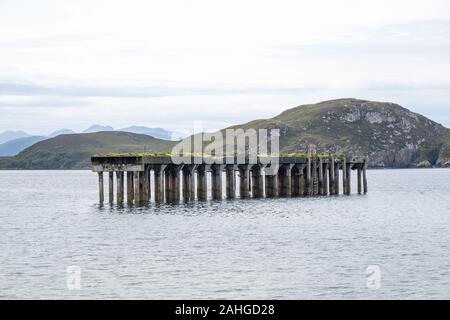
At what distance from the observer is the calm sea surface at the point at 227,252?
40875 millimetres

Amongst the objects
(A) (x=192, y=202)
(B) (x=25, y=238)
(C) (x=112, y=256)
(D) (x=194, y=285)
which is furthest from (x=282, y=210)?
(D) (x=194, y=285)

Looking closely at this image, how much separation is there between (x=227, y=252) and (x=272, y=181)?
4902cm

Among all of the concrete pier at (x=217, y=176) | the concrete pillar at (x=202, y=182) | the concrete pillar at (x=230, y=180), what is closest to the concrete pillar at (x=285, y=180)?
the concrete pier at (x=217, y=176)

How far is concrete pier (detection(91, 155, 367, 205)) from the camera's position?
8381 cm

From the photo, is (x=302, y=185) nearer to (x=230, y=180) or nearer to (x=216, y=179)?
(x=230, y=180)

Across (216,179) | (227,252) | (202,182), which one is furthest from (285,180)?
(227,252)

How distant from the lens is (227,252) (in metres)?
53.2

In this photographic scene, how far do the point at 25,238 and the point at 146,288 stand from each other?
81.8 feet

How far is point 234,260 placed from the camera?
49531 mm

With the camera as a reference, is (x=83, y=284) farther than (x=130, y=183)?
No

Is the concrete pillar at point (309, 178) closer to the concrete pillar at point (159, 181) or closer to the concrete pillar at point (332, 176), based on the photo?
the concrete pillar at point (332, 176)
